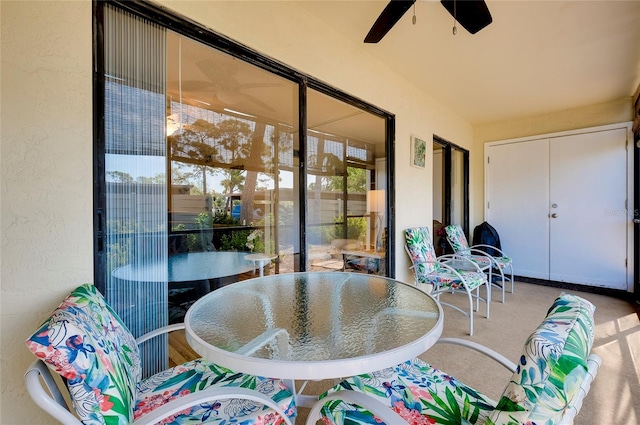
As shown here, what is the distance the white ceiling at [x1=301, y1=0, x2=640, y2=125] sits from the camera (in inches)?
→ 81.4

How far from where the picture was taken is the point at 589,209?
3.94m

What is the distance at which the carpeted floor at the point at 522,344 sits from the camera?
165 centimetres

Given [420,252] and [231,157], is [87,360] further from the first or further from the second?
[420,252]

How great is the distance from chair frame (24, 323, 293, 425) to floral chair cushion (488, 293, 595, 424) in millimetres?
670

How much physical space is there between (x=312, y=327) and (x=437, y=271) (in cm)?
229

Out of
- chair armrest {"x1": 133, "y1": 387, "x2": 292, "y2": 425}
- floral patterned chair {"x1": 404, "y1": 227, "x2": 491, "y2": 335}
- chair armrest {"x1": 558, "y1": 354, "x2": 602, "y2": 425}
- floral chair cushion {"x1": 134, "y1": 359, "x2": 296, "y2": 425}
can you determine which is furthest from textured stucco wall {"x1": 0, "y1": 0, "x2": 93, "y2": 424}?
floral patterned chair {"x1": 404, "y1": 227, "x2": 491, "y2": 335}

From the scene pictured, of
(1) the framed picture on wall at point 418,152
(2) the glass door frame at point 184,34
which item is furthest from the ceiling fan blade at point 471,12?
(1) the framed picture on wall at point 418,152

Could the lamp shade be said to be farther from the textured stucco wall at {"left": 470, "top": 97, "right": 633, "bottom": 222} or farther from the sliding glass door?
the textured stucco wall at {"left": 470, "top": 97, "right": 633, "bottom": 222}

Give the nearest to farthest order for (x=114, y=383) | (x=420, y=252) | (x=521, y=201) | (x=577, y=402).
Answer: (x=577, y=402), (x=114, y=383), (x=420, y=252), (x=521, y=201)

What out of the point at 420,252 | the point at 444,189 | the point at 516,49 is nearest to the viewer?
the point at 516,49

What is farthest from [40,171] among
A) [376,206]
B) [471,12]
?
[376,206]

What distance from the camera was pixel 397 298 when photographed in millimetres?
1437

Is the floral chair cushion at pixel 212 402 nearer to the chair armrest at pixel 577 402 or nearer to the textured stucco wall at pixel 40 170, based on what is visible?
the textured stucco wall at pixel 40 170

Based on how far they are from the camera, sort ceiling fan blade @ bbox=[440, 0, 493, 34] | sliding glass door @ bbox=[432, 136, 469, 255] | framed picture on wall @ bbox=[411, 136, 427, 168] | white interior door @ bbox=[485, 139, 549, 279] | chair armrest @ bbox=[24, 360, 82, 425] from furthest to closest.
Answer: white interior door @ bbox=[485, 139, 549, 279]
sliding glass door @ bbox=[432, 136, 469, 255]
framed picture on wall @ bbox=[411, 136, 427, 168]
ceiling fan blade @ bbox=[440, 0, 493, 34]
chair armrest @ bbox=[24, 360, 82, 425]
